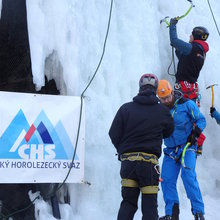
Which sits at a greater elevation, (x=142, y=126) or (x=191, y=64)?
(x=191, y=64)

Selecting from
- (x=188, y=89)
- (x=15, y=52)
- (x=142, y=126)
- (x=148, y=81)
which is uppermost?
(x=15, y=52)

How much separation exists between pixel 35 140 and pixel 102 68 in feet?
4.50

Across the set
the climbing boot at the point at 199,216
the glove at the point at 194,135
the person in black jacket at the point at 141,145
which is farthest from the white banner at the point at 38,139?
the climbing boot at the point at 199,216

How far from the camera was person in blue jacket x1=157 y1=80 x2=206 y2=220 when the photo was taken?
Answer: 4238 mm

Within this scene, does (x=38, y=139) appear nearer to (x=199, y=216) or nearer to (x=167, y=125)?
(x=167, y=125)

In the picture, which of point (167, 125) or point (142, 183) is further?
point (167, 125)

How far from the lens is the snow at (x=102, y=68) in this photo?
4.60 metres

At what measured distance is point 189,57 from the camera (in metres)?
5.32

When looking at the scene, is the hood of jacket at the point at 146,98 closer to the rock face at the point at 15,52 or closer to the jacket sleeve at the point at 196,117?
the jacket sleeve at the point at 196,117

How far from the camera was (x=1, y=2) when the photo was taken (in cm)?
454

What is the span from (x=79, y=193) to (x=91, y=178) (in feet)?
0.71

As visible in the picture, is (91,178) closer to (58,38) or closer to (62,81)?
(62,81)

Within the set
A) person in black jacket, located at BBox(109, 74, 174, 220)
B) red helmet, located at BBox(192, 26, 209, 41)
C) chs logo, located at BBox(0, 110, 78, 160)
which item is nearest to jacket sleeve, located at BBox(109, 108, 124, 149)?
person in black jacket, located at BBox(109, 74, 174, 220)

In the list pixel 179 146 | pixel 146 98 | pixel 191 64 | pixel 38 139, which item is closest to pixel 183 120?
pixel 179 146
